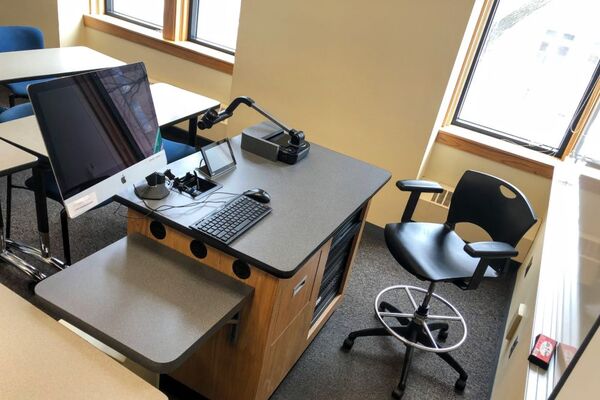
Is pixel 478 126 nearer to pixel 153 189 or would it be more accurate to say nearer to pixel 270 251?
pixel 270 251

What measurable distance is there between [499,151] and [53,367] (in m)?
2.66

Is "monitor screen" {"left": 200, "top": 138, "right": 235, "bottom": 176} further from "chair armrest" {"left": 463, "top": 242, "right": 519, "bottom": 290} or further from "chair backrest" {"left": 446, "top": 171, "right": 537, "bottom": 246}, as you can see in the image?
"chair backrest" {"left": 446, "top": 171, "right": 537, "bottom": 246}

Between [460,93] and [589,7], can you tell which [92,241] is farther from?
[589,7]

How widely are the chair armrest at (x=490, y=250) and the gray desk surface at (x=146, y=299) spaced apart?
0.91 m

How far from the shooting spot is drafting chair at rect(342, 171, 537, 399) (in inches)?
77.5

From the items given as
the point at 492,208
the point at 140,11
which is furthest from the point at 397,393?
the point at 140,11

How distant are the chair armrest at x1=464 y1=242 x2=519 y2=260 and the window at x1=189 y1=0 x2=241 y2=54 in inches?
105

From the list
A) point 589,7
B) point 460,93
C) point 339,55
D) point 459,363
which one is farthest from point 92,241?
point 589,7

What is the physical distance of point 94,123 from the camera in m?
1.35

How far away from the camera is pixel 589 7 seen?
2.61 meters

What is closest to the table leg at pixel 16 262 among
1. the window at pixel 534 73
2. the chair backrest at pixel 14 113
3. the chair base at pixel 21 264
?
the chair base at pixel 21 264

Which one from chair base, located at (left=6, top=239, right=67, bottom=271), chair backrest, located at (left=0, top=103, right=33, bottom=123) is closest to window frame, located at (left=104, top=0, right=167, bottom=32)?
chair backrest, located at (left=0, top=103, right=33, bottom=123)

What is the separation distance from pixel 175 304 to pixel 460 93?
2405mm

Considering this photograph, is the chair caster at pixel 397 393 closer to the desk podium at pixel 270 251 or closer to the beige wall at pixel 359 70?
the desk podium at pixel 270 251
